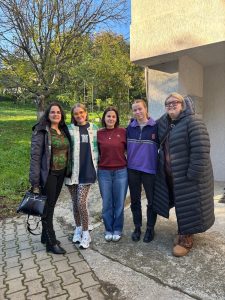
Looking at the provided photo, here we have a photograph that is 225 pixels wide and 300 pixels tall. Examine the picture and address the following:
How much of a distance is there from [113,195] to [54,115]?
1.22 metres

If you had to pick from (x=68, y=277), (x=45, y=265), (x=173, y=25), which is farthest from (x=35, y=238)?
(x=173, y=25)

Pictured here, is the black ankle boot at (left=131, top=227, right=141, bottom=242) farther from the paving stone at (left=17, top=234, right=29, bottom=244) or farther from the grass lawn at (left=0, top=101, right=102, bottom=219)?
the grass lawn at (left=0, top=101, right=102, bottom=219)

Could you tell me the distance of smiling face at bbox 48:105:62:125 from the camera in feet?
13.8

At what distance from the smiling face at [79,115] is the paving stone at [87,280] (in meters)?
1.69

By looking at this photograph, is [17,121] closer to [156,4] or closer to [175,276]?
[156,4]

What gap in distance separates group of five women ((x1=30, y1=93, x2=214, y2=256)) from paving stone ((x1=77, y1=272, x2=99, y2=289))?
0.67 metres

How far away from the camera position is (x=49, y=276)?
12.4 ft

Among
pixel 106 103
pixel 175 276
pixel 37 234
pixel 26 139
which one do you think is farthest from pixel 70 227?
pixel 26 139

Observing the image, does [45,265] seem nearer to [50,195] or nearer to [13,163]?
[50,195]

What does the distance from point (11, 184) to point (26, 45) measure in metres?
6.00

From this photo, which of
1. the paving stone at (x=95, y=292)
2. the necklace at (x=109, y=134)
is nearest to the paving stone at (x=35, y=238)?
the paving stone at (x=95, y=292)

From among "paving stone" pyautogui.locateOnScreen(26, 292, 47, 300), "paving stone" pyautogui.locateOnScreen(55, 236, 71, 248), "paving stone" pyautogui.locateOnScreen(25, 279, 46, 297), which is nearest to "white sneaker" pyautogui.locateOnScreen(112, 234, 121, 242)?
"paving stone" pyautogui.locateOnScreen(55, 236, 71, 248)

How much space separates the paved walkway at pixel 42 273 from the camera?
3.43m

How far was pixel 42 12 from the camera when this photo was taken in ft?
40.0
